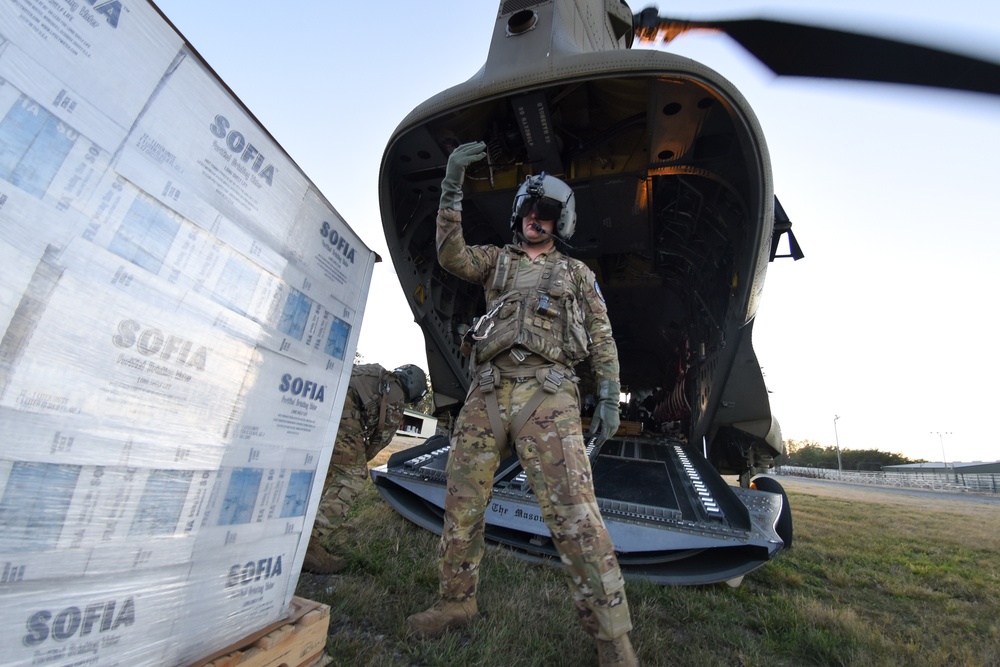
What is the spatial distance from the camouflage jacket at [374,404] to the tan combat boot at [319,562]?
1025mm

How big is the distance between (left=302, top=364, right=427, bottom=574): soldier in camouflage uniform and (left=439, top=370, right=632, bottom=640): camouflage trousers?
122cm

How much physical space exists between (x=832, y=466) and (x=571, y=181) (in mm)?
89317

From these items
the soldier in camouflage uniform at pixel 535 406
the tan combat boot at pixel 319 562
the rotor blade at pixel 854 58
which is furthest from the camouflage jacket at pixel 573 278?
the rotor blade at pixel 854 58

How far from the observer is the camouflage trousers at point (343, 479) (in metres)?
3.15

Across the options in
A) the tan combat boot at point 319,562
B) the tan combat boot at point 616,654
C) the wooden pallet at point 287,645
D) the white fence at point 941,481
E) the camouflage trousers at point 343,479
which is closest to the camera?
the wooden pallet at point 287,645

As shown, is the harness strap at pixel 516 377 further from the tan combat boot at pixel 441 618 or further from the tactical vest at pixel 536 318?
the tan combat boot at pixel 441 618

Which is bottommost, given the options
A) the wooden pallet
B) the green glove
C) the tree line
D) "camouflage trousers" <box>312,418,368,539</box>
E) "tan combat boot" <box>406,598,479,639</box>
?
"tan combat boot" <box>406,598,479,639</box>

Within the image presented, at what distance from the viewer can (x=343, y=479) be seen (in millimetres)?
3385

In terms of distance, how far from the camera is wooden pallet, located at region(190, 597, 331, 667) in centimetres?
117

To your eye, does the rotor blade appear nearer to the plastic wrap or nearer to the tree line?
the plastic wrap

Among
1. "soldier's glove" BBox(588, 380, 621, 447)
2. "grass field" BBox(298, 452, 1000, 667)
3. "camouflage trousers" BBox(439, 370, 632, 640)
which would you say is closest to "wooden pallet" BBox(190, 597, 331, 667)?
"grass field" BBox(298, 452, 1000, 667)

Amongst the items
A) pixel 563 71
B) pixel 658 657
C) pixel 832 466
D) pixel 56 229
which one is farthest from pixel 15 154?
pixel 832 466

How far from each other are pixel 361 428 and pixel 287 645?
2448 mm

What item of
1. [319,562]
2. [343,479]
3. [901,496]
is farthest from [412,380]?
[901,496]
